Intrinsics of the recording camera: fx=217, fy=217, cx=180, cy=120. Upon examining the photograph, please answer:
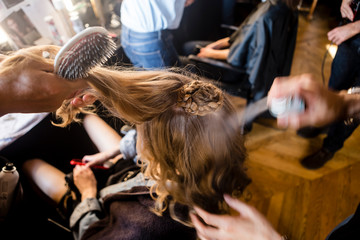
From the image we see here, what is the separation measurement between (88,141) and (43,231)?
0.39 metres

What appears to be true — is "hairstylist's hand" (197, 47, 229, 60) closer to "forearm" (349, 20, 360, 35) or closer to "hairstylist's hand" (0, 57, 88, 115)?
"forearm" (349, 20, 360, 35)

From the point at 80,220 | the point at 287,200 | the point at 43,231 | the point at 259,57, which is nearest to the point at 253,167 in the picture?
the point at 287,200

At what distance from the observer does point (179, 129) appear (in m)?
0.56

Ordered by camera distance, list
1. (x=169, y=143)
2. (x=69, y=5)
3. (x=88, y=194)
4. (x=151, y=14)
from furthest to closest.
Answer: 1. (x=69, y=5)
2. (x=151, y=14)
3. (x=88, y=194)
4. (x=169, y=143)

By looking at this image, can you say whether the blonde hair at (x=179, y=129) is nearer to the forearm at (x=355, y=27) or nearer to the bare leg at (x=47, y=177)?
the bare leg at (x=47, y=177)

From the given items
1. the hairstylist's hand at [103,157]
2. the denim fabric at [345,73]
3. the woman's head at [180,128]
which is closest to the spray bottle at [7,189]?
the hairstylist's hand at [103,157]

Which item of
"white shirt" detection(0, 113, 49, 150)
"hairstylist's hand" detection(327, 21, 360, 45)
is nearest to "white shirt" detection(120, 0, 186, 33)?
"white shirt" detection(0, 113, 49, 150)

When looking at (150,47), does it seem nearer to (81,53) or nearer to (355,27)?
(81,53)

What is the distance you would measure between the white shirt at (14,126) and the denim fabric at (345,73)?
1.30m

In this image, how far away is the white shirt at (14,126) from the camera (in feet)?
2.51

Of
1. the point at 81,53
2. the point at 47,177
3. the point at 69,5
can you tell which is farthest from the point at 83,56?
the point at 69,5

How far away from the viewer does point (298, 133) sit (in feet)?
4.74

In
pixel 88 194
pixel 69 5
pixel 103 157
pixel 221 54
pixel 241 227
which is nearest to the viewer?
pixel 241 227

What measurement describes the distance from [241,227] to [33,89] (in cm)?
50
